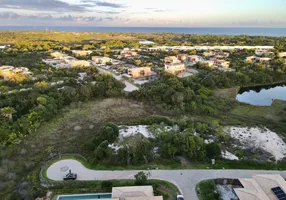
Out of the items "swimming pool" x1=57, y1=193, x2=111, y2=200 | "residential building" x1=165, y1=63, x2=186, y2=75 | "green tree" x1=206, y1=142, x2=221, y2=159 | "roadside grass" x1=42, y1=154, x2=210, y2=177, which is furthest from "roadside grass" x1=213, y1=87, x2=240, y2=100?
"swimming pool" x1=57, y1=193, x2=111, y2=200

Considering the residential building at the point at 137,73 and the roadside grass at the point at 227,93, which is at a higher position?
the residential building at the point at 137,73

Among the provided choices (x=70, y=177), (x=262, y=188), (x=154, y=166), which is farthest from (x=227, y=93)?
(x=70, y=177)

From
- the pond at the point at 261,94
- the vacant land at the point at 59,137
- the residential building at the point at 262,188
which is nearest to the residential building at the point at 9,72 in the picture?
the vacant land at the point at 59,137

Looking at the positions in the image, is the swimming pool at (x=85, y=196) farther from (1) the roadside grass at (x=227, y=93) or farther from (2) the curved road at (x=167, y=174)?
(1) the roadside grass at (x=227, y=93)

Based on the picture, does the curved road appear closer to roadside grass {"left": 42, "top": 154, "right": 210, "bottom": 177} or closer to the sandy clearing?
roadside grass {"left": 42, "top": 154, "right": 210, "bottom": 177}

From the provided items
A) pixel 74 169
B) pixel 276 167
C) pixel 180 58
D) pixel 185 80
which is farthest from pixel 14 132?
pixel 180 58

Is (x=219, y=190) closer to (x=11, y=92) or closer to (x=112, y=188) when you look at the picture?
(x=112, y=188)
